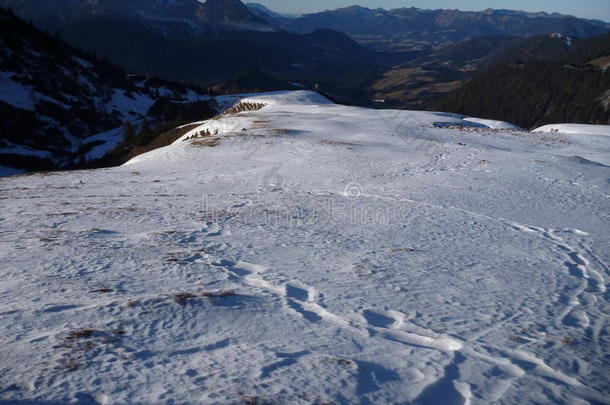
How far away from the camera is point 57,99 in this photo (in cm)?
6544

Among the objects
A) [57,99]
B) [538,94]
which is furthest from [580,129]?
[538,94]

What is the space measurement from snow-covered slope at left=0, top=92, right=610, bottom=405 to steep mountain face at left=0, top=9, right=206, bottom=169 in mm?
33195

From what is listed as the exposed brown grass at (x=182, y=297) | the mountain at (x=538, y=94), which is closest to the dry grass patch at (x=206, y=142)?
the exposed brown grass at (x=182, y=297)

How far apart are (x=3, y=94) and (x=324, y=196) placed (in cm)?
6378

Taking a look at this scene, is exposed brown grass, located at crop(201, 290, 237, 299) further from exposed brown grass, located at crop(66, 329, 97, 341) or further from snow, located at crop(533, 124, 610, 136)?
snow, located at crop(533, 124, 610, 136)

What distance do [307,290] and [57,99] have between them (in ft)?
232

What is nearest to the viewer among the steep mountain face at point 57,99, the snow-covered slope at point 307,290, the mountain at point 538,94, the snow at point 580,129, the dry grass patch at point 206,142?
the snow-covered slope at point 307,290

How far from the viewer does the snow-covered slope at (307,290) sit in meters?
5.35

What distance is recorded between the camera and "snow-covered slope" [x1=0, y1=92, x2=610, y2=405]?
535 cm

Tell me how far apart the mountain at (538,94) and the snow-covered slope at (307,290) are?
147736 mm

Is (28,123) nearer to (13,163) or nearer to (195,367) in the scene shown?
(13,163)

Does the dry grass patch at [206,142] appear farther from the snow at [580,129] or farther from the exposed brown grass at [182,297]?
the snow at [580,129]

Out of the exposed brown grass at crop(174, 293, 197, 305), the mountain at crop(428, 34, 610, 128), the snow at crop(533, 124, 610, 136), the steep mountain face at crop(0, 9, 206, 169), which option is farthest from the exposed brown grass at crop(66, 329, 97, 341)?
the mountain at crop(428, 34, 610, 128)

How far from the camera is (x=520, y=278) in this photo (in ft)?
28.9
